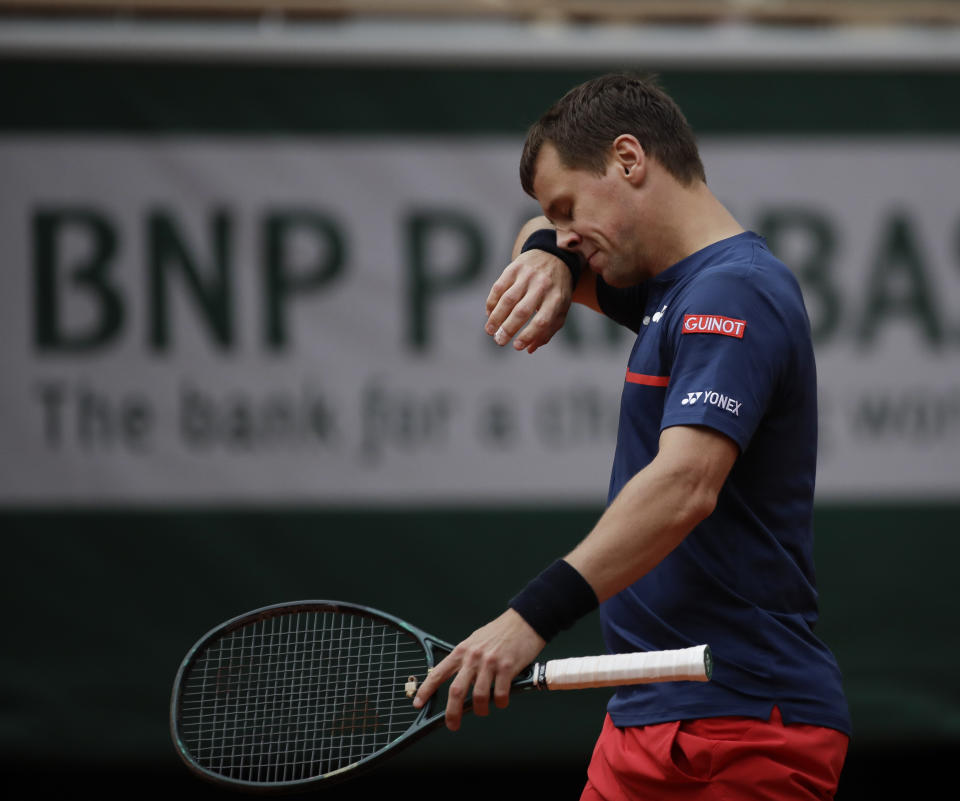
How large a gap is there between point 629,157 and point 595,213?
12 centimetres

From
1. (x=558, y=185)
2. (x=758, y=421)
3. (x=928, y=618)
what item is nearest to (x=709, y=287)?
(x=758, y=421)

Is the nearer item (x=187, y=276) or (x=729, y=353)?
(x=729, y=353)

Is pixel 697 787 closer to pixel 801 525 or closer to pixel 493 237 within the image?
pixel 801 525

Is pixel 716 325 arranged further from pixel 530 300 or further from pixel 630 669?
pixel 630 669

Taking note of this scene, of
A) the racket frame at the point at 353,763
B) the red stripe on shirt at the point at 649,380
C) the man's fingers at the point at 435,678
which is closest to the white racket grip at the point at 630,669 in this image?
the racket frame at the point at 353,763

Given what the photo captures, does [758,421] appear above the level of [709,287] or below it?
below

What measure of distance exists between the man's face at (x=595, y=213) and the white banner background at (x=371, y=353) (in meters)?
2.16

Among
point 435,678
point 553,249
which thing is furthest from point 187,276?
point 435,678

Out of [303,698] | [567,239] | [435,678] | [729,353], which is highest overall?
[567,239]

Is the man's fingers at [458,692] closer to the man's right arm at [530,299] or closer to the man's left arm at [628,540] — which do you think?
the man's left arm at [628,540]

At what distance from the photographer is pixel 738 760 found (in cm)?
206

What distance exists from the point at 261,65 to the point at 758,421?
309 centimetres

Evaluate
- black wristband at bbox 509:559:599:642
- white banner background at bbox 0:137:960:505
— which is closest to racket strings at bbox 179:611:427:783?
black wristband at bbox 509:559:599:642

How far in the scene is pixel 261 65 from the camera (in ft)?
14.8
